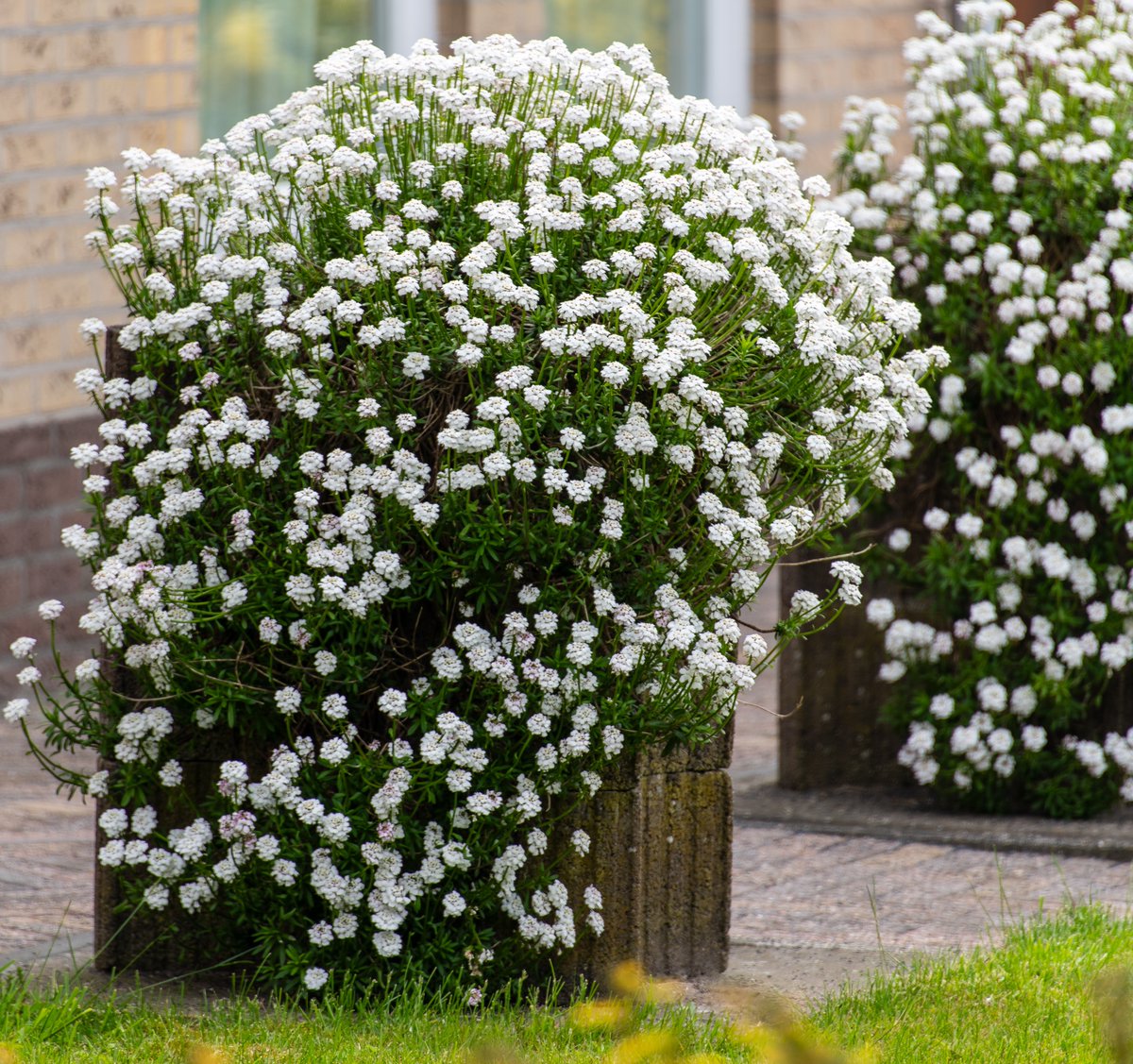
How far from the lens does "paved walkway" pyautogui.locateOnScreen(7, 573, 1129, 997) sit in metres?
4.15

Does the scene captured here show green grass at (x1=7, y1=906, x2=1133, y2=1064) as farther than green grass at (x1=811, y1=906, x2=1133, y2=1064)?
No

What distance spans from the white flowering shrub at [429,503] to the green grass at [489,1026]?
138mm

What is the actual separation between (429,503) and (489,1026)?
919 mm

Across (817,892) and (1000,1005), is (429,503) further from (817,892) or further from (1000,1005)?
(817,892)

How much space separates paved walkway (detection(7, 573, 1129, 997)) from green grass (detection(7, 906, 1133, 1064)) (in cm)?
26

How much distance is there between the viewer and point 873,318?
400 cm

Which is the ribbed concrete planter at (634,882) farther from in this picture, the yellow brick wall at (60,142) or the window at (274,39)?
the window at (274,39)

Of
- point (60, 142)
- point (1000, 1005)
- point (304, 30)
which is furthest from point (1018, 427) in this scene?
point (304, 30)

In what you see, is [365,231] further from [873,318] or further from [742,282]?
[873,318]


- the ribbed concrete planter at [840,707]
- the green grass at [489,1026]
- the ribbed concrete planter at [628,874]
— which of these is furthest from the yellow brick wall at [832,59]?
the green grass at [489,1026]

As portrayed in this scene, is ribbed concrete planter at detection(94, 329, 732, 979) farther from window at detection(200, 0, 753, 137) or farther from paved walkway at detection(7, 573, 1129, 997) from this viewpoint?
window at detection(200, 0, 753, 137)

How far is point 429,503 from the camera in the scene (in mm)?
3443

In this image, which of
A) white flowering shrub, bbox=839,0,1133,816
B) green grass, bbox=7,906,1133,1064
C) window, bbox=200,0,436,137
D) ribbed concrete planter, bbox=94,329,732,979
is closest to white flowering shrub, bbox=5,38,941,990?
ribbed concrete planter, bbox=94,329,732,979

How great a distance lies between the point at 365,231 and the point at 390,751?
96 centimetres
